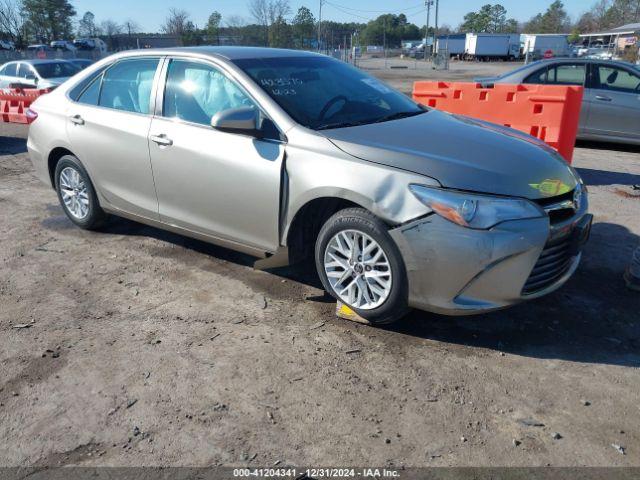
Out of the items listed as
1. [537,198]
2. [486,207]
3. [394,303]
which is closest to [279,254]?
[394,303]

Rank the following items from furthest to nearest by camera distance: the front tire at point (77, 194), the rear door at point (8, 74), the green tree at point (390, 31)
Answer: the green tree at point (390, 31) < the rear door at point (8, 74) < the front tire at point (77, 194)

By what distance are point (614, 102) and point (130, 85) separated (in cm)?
781

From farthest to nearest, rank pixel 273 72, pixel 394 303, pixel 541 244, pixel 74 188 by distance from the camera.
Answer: pixel 74 188 < pixel 273 72 < pixel 394 303 < pixel 541 244

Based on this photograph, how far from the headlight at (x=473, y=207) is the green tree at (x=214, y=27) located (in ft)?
140

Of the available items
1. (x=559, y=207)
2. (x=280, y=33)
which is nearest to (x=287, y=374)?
(x=559, y=207)

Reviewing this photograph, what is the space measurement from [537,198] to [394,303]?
41.0 inches

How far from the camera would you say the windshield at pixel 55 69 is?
1577cm

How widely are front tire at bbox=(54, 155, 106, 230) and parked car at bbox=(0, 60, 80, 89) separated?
1120 cm

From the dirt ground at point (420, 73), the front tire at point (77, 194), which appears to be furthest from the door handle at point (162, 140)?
the dirt ground at point (420, 73)

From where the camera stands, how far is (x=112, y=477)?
2490 mm

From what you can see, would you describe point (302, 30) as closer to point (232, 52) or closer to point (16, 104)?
point (16, 104)

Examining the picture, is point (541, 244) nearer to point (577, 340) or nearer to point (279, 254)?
point (577, 340)

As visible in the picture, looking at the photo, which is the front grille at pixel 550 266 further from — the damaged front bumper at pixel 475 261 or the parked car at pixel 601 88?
the parked car at pixel 601 88

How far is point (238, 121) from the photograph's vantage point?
146 inches
